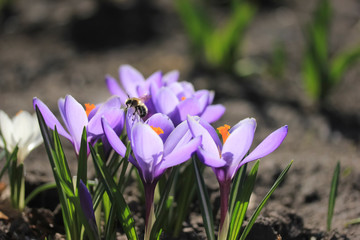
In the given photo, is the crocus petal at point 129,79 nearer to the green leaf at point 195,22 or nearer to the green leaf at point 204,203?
the green leaf at point 204,203

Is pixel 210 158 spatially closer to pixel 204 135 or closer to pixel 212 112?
pixel 204 135

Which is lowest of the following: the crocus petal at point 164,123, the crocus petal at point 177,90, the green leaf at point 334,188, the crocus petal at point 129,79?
the green leaf at point 334,188

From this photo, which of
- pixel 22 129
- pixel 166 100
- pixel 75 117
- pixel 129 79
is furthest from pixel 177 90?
pixel 22 129

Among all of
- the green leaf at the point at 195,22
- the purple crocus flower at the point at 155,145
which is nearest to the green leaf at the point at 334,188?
the purple crocus flower at the point at 155,145

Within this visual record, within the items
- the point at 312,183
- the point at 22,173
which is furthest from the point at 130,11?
the point at 22,173

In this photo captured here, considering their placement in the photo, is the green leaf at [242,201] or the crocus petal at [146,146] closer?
the crocus petal at [146,146]

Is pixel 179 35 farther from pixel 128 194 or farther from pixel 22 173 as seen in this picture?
pixel 22 173

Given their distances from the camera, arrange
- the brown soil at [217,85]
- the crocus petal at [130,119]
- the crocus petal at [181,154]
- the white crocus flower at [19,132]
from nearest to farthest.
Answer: the crocus petal at [181,154]
the crocus petal at [130,119]
the white crocus flower at [19,132]
the brown soil at [217,85]

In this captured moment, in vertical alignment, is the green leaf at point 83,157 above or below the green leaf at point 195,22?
below
